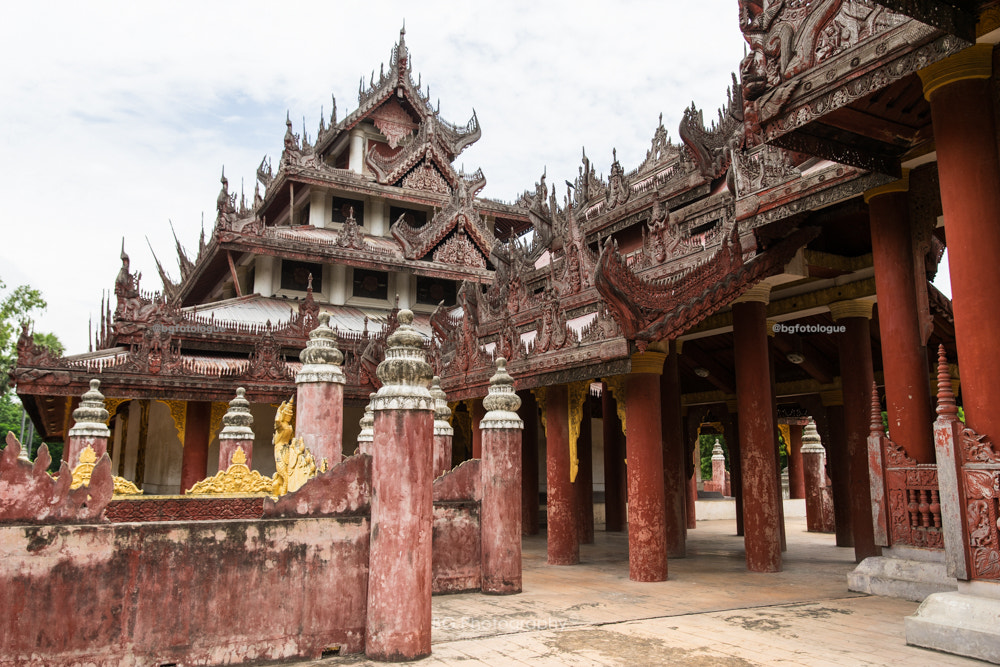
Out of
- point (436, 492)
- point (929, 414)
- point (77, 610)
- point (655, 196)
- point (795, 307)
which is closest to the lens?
point (77, 610)

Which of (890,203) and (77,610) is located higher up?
(890,203)

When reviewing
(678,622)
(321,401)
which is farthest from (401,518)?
(321,401)

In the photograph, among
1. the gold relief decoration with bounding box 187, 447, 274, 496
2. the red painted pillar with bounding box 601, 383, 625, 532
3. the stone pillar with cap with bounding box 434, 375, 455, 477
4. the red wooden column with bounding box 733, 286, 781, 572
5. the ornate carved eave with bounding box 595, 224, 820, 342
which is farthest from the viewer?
the red painted pillar with bounding box 601, 383, 625, 532

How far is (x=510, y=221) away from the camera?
30734 mm

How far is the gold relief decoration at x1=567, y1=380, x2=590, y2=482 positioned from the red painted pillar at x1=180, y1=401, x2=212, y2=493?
10507mm

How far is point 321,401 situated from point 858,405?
8.11 meters

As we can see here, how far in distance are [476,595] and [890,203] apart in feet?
22.2

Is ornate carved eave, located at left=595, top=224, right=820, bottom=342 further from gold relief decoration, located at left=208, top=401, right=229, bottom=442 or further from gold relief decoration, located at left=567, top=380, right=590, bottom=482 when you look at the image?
gold relief decoration, located at left=208, top=401, right=229, bottom=442

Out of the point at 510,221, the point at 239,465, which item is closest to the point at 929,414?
the point at 239,465

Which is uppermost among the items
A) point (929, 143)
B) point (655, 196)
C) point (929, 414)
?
point (655, 196)

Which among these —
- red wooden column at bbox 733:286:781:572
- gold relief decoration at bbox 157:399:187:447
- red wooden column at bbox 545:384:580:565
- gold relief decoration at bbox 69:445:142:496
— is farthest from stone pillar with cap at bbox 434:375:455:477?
gold relief decoration at bbox 157:399:187:447

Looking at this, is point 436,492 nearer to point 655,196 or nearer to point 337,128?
point 655,196

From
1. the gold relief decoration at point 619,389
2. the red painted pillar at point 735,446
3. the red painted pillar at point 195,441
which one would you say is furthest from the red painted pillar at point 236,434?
the red painted pillar at point 735,446

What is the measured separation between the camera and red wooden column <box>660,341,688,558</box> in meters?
13.3
